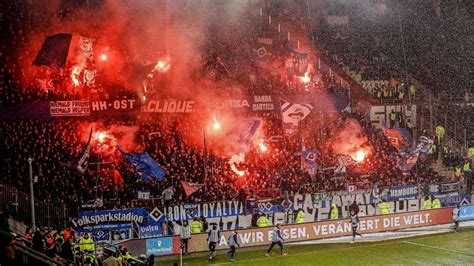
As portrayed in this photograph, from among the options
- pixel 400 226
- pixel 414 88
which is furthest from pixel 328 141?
pixel 414 88

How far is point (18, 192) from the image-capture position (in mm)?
22016

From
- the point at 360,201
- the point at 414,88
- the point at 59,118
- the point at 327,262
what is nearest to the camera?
the point at 327,262

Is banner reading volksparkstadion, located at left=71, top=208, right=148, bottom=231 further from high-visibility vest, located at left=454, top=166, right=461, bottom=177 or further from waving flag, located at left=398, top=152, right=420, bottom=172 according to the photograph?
high-visibility vest, located at left=454, top=166, right=461, bottom=177

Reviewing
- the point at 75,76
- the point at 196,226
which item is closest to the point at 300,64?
the point at 75,76

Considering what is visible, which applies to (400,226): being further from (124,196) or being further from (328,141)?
(124,196)

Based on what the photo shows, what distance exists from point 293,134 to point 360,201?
572 centimetres

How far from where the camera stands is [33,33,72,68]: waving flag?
2811 centimetres

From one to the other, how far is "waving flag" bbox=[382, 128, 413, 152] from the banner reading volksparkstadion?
56.7 feet

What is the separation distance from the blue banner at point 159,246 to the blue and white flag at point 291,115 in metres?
12.0

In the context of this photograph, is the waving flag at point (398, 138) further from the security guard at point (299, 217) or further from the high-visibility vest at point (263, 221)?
the high-visibility vest at point (263, 221)

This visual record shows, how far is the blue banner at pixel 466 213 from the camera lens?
93.8ft

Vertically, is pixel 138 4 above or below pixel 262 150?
above

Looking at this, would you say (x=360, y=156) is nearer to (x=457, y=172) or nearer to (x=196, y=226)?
(x=457, y=172)

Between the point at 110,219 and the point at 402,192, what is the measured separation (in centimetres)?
1642
